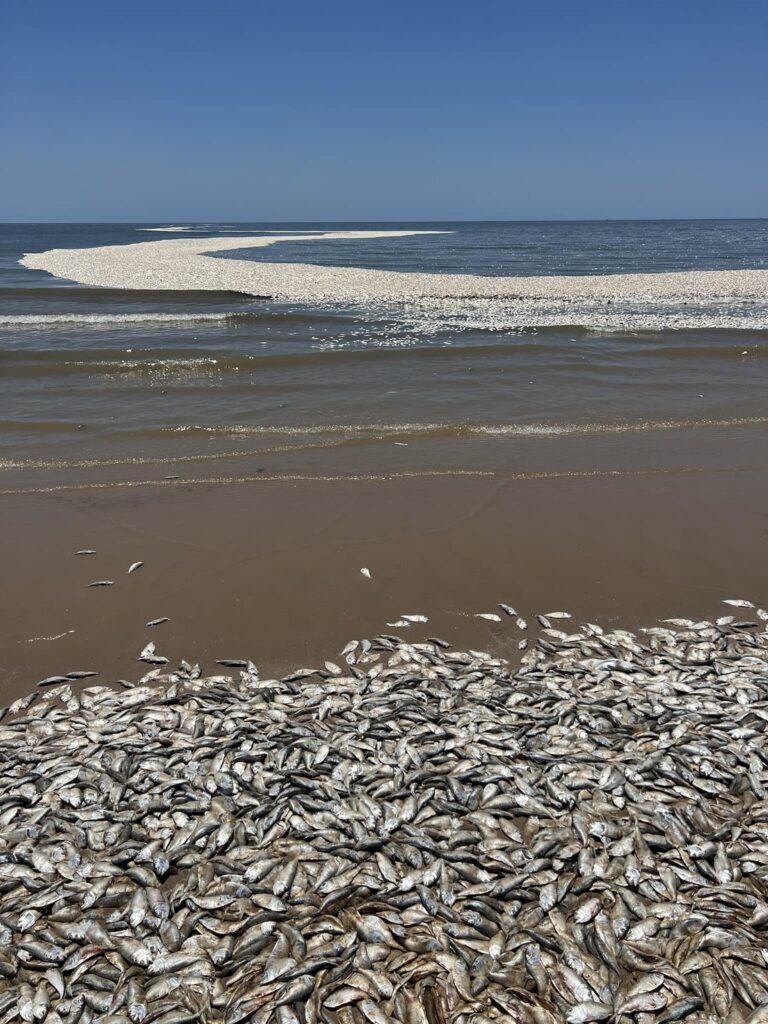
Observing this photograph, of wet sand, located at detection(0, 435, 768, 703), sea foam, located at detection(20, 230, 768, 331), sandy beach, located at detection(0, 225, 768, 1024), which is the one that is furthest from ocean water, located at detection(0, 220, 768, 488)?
wet sand, located at detection(0, 435, 768, 703)

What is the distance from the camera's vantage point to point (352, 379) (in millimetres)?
20375

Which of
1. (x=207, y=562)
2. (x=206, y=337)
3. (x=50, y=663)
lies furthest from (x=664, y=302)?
(x=50, y=663)

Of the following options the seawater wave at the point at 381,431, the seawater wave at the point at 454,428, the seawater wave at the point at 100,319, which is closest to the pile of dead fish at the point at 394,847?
the seawater wave at the point at 381,431

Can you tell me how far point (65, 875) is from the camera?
15.7 ft

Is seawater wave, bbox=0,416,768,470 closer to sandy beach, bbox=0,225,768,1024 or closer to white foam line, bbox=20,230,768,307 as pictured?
sandy beach, bbox=0,225,768,1024

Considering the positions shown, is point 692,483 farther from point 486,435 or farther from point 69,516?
point 69,516

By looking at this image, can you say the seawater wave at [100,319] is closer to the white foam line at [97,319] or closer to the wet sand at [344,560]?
the white foam line at [97,319]

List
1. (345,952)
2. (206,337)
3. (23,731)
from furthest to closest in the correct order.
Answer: (206,337) → (23,731) → (345,952)

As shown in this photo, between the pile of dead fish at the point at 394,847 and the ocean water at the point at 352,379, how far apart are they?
7348 millimetres

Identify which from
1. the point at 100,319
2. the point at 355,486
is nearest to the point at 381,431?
the point at 355,486

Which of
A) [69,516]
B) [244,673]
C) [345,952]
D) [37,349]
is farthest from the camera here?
[37,349]

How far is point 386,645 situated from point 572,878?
344 centimetres

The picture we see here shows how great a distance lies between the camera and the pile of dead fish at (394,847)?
4070 mm

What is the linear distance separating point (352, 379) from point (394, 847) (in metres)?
16.8
